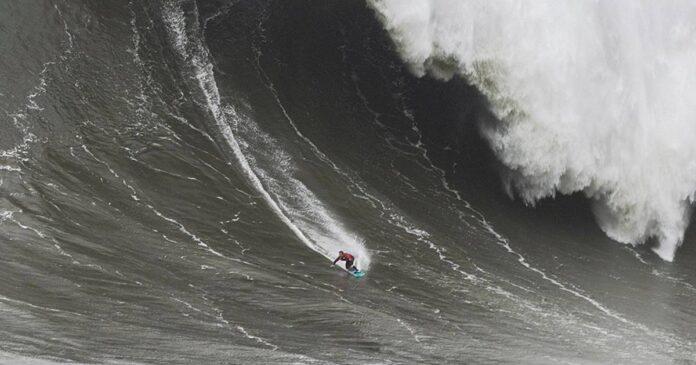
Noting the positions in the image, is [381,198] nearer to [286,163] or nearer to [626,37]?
[286,163]

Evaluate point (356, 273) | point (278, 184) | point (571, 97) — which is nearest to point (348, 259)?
point (356, 273)

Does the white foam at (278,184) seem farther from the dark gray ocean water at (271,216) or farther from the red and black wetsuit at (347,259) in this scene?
the red and black wetsuit at (347,259)

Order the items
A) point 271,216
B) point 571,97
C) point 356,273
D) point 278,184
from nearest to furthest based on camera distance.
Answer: point 356,273, point 271,216, point 278,184, point 571,97

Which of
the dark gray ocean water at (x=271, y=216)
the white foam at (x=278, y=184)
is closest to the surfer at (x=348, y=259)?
the dark gray ocean water at (x=271, y=216)

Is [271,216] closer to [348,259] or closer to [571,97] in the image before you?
[348,259]

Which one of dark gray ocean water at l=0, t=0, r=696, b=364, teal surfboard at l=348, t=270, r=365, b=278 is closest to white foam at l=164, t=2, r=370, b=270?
dark gray ocean water at l=0, t=0, r=696, b=364
